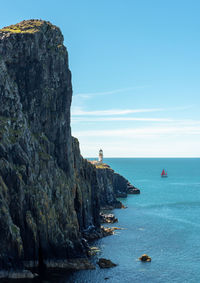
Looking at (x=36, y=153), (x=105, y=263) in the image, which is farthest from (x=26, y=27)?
(x=105, y=263)

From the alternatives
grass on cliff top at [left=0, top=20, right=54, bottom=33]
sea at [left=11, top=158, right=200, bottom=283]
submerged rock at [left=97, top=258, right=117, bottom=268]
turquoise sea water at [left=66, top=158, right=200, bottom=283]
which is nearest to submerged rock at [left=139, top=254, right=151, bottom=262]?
sea at [left=11, top=158, right=200, bottom=283]

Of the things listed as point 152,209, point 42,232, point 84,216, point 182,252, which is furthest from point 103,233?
point 152,209

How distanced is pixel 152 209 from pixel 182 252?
71.8 meters

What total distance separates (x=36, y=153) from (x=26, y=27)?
35157 mm

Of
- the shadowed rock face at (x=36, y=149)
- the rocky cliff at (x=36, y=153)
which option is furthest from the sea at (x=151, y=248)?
the shadowed rock face at (x=36, y=149)

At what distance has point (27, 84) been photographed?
93.9m

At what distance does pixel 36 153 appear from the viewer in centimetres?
8800

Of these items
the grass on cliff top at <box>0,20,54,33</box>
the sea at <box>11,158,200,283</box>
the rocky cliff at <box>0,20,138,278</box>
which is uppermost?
the grass on cliff top at <box>0,20,54,33</box>

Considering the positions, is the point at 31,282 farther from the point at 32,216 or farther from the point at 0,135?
the point at 0,135

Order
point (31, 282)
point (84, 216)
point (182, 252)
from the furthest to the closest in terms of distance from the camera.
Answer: point (84, 216) → point (182, 252) → point (31, 282)

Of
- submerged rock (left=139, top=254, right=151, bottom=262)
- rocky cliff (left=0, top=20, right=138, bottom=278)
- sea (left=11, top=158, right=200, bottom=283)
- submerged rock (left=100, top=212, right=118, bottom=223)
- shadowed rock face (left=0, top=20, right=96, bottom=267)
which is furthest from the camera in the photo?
submerged rock (left=100, top=212, right=118, bottom=223)

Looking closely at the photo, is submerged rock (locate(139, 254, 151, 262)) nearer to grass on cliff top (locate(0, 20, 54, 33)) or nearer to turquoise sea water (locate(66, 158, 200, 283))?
turquoise sea water (locate(66, 158, 200, 283))

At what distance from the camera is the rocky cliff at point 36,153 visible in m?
77.9

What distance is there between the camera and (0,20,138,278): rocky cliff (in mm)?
77875
